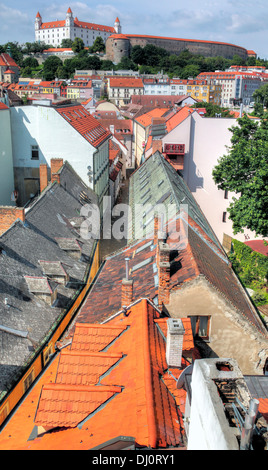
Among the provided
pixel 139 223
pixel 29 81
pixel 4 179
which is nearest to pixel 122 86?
pixel 29 81

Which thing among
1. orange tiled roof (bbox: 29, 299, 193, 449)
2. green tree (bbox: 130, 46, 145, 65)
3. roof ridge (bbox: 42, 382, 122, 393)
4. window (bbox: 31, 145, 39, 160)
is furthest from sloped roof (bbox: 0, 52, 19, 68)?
roof ridge (bbox: 42, 382, 122, 393)

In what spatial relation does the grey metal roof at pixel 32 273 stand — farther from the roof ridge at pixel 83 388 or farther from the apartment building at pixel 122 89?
the apartment building at pixel 122 89

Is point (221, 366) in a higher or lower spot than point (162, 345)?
higher

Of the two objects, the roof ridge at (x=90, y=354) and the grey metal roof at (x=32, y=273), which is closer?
the roof ridge at (x=90, y=354)

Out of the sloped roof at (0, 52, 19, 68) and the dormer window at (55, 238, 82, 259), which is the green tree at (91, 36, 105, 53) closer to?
the sloped roof at (0, 52, 19, 68)

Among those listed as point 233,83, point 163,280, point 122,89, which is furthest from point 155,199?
point 233,83

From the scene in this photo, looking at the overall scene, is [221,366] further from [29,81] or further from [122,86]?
→ [29,81]

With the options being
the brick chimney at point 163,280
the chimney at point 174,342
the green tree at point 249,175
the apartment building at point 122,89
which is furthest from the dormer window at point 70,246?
the apartment building at point 122,89
